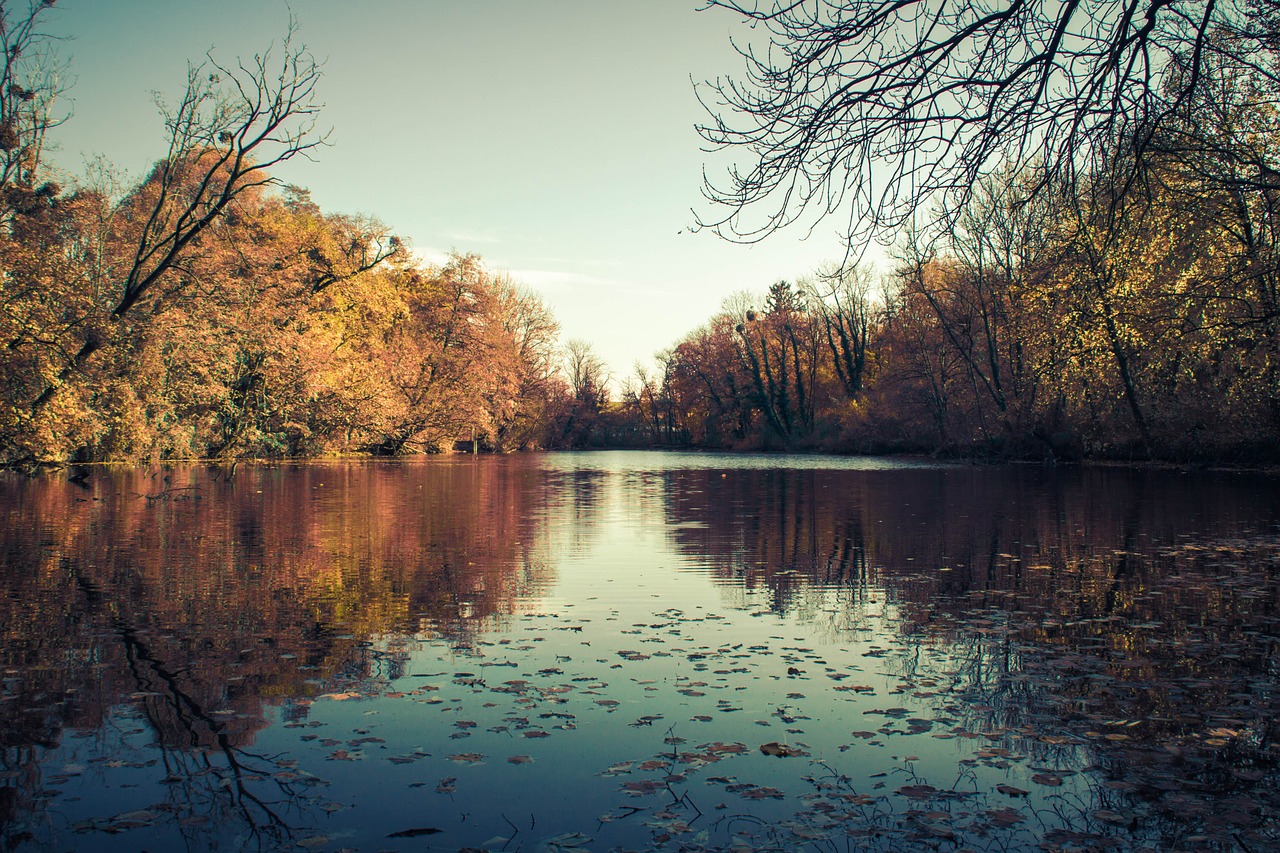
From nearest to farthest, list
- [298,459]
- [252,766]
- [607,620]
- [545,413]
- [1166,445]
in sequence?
[252,766] → [607,620] → [1166,445] → [298,459] → [545,413]

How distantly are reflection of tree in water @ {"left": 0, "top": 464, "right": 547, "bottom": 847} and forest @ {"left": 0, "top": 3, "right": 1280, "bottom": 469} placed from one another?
5381 millimetres

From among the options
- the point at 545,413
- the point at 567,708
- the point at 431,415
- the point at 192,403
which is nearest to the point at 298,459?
the point at 431,415

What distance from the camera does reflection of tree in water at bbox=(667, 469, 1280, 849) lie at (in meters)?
4.71

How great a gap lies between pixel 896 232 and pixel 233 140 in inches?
831

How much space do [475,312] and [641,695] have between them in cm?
5961

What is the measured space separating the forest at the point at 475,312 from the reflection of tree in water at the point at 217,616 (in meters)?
5.38

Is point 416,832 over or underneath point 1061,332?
underneath

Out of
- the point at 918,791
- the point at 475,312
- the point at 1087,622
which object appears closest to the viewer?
the point at 918,791

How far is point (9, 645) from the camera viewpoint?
7613mm

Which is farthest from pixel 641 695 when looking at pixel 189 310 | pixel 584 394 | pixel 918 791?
pixel 584 394

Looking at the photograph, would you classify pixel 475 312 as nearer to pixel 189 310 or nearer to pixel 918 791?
pixel 189 310

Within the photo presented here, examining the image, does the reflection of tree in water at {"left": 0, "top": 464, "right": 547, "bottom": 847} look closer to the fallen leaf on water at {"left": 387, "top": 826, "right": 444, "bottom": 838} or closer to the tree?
the fallen leaf on water at {"left": 387, "top": 826, "right": 444, "bottom": 838}

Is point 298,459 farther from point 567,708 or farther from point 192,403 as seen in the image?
point 567,708

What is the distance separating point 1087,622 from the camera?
8.51 metres
